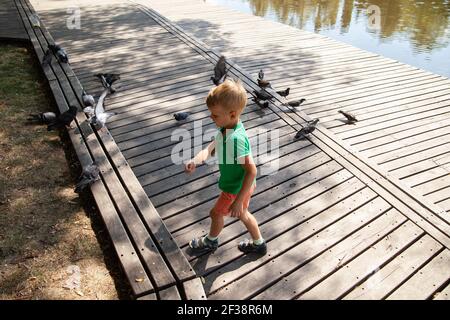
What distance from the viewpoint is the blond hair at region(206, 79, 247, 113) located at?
3.04 metres

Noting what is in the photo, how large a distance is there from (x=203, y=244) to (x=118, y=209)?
1218 mm

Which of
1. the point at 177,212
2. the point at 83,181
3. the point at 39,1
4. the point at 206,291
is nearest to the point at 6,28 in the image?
the point at 39,1

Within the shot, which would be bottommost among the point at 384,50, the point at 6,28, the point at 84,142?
the point at 384,50

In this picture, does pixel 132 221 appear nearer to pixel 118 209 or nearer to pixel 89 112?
pixel 118 209

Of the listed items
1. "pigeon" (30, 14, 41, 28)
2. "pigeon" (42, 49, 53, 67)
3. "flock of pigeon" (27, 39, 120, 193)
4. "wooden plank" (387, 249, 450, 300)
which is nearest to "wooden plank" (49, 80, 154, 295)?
"flock of pigeon" (27, 39, 120, 193)

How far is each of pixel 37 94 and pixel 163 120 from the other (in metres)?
3.03

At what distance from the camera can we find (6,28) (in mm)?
10961

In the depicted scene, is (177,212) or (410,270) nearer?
(410,270)

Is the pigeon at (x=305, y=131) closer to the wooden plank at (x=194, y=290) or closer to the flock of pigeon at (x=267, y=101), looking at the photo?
the flock of pigeon at (x=267, y=101)

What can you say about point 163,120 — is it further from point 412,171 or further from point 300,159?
point 412,171

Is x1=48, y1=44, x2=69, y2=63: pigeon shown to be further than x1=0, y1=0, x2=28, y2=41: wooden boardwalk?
No

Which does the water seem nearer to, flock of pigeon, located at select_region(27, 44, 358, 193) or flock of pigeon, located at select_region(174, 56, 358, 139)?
flock of pigeon, located at select_region(174, 56, 358, 139)

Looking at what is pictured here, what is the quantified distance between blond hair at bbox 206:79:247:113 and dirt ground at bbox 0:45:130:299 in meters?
2.20
